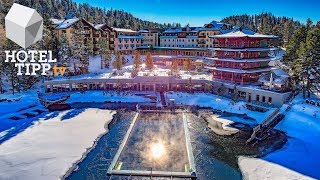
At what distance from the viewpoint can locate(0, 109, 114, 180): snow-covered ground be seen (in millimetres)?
27562

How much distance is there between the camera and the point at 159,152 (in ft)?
108

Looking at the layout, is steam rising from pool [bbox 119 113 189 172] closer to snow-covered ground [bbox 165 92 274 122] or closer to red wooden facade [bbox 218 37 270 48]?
snow-covered ground [bbox 165 92 274 122]

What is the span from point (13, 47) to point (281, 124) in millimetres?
54518

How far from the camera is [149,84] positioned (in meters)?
64.9

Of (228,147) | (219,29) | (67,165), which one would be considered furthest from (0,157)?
(219,29)

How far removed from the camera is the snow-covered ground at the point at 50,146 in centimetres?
2756

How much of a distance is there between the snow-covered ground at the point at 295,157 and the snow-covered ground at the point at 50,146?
19.3 metres

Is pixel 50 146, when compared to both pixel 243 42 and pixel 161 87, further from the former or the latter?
pixel 243 42

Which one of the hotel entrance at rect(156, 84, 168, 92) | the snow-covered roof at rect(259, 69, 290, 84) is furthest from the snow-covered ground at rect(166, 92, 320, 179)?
the hotel entrance at rect(156, 84, 168, 92)

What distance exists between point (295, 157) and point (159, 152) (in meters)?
15.5

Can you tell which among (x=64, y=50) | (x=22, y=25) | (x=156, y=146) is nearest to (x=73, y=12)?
(x=64, y=50)

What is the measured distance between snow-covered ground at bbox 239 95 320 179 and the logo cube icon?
166 ft

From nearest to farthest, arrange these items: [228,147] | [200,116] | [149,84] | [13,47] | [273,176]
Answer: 1. [273,176]
2. [228,147]
3. [200,116]
4. [13,47]
5. [149,84]

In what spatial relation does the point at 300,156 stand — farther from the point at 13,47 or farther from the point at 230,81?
the point at 13,47
